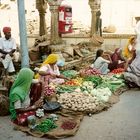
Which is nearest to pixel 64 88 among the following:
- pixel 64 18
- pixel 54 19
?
pixel 54 19

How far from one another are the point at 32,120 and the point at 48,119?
13.4 inches

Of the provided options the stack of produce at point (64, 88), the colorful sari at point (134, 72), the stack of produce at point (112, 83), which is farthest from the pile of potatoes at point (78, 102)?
the colorful sari at point (134, 72)

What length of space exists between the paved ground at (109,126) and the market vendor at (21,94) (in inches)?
12.3

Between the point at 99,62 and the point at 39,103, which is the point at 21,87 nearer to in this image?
the point at 39,103

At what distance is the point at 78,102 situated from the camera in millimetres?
7254

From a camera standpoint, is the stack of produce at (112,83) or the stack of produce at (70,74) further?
the stack of produce at (70,74)

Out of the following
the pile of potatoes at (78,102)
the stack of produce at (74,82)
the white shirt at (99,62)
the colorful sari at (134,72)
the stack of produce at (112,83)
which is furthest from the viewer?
the white shirt at (99,62)

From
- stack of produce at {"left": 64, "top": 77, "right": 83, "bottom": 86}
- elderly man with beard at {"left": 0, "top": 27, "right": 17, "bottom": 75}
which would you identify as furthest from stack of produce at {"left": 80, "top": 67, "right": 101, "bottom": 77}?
elderly man with beard at {"left": 0, "top": 27, "right": 17, "bottom": 75}

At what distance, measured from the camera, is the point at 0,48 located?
992cm

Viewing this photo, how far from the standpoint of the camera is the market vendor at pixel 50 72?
27.7ft

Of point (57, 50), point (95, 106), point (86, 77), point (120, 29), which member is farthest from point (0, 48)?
point (120, 29)

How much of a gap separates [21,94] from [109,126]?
1.80 m

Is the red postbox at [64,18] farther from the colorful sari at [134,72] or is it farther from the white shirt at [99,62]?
the colorful sari at [134,72]

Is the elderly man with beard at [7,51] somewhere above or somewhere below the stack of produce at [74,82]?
above
